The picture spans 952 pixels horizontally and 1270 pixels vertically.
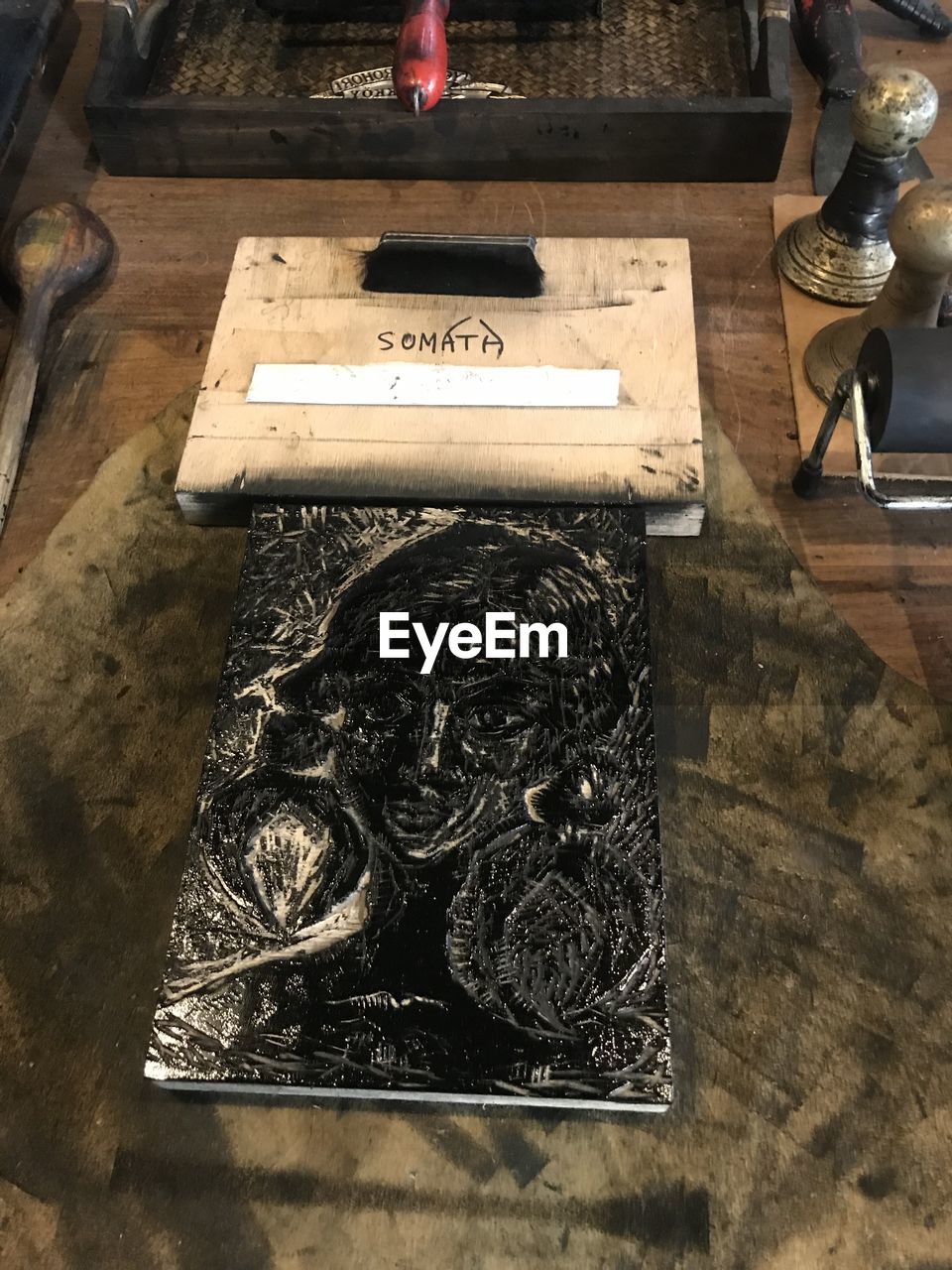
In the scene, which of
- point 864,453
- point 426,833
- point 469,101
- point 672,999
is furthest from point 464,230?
point 672,999

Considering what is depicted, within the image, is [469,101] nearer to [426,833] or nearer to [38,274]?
[38,274]

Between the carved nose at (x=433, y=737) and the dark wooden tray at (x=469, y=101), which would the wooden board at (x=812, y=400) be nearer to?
the dark wooden tray at (x=469, y=101)

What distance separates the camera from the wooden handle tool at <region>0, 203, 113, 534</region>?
0.82m

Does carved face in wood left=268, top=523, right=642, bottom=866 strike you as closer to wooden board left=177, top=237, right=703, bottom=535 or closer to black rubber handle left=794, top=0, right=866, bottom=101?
wooden board left=177, top=237, right=703, bottom=535

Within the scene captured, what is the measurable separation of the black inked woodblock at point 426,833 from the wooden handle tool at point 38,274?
29cm

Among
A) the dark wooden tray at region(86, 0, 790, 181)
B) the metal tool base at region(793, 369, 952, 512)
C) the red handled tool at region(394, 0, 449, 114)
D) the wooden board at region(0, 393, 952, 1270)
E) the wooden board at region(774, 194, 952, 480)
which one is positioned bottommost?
the wooden board at region(0, 393, 952, 1270)

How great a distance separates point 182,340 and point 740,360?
53cm

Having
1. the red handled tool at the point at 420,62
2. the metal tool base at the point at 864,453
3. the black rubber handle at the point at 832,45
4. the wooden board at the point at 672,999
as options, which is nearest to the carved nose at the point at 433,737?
the wooden board at the point at 672,999

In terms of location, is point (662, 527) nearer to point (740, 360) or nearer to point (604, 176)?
point (740, 360)

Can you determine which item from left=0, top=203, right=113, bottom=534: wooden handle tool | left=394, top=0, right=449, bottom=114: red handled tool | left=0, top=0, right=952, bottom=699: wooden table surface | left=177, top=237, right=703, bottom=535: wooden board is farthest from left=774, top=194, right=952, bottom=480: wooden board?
left=0, top=203, right=113, bottom=534: wooden handle tool

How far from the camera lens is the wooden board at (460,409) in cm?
73

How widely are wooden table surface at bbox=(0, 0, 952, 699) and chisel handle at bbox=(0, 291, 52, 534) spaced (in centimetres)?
2

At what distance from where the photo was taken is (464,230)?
37.1 inches

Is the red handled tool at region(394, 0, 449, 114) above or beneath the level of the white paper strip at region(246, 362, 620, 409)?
above
